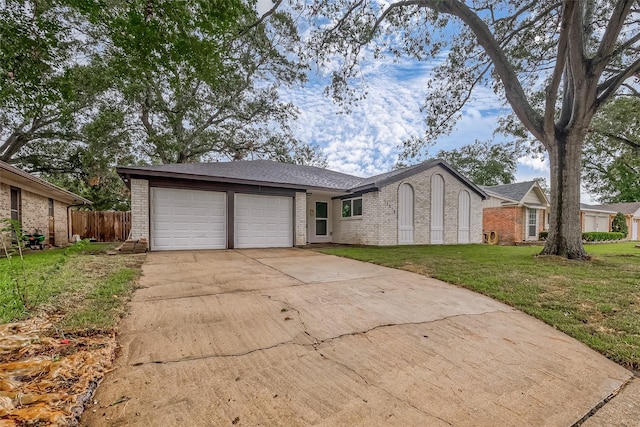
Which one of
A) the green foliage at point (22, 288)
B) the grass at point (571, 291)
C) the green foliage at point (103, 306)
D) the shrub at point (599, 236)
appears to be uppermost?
the green foliage at point (22, 288)

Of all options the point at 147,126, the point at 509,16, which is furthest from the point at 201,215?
the point at 509,16

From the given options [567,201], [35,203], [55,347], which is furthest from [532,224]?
[35,203]

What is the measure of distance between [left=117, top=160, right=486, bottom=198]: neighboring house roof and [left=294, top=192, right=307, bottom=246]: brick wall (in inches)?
21.7

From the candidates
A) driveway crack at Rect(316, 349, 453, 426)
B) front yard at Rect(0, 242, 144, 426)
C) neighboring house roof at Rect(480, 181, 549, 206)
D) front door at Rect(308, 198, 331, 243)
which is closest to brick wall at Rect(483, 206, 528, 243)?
neighboring house roof at Rect(480, 181, 549, 206)

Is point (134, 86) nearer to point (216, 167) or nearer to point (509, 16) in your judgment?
point (216, 167)

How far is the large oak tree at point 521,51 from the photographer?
7.29 metres

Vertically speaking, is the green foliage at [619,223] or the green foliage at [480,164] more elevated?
the green foliage at [480,164]

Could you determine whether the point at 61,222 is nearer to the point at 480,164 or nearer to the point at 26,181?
the point at 26,181

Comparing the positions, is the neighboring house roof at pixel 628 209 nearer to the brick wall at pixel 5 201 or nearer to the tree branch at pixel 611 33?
the tree branch at pixel 611 33

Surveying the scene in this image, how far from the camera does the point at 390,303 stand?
384cm

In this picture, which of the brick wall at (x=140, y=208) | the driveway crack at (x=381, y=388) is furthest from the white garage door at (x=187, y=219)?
the driveway crack at (x=381, y=388)

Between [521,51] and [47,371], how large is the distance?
13.6m

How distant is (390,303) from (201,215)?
8.29 metres

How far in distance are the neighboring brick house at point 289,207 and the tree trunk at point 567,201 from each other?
516 centimetres
